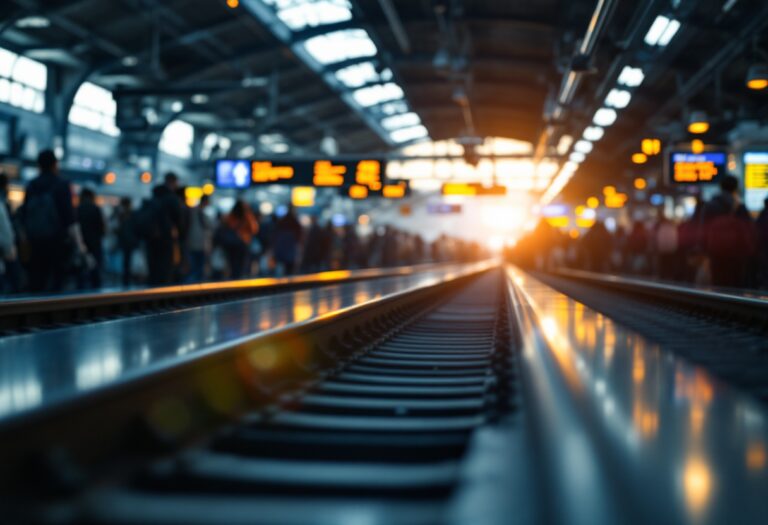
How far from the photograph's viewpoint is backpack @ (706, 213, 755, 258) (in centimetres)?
991

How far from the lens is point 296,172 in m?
22.1

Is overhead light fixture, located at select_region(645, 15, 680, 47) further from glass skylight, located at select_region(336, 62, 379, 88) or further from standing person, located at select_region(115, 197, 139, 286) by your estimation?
glass skylight, located at select_region(336, 62, 379, 88)

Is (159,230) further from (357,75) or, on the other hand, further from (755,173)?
(357,75)

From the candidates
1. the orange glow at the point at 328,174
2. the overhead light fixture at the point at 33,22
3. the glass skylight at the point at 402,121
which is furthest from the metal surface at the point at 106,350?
the glass skylight at the point at 402,121

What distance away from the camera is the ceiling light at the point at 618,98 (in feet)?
67.4

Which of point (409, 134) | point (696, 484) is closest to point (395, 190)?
point (409, 134)

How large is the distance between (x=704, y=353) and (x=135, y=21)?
792 inches

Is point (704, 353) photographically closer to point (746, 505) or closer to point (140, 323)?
point (140, 323)

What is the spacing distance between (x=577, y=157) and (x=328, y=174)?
12119 mm

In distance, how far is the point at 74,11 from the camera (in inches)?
809

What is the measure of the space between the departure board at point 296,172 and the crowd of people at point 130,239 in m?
1.45

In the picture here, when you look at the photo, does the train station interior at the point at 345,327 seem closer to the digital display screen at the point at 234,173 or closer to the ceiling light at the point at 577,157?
the digital display screen at the point at 234,173

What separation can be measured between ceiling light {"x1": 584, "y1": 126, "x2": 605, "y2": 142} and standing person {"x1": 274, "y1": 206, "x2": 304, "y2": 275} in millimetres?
12226

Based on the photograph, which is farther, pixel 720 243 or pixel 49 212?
pixel 720 243
